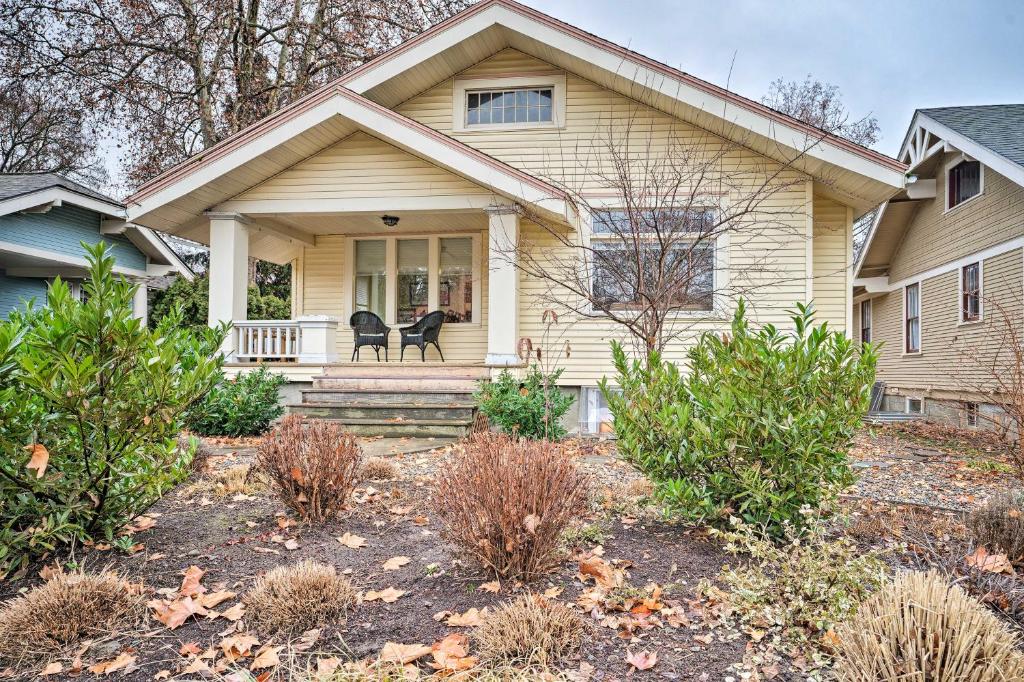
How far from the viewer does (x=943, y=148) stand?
12812 millimetres

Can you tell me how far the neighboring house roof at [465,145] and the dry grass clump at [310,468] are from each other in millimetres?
5308

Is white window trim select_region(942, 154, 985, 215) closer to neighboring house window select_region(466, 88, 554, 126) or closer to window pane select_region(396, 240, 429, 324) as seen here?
neighboring house window select_region(466, 88, 554, 126)

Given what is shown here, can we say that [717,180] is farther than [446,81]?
No

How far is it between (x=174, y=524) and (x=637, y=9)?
108 feet

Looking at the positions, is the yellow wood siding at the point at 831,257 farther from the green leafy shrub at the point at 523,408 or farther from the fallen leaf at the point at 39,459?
the fallen leaf at the point at 39,459

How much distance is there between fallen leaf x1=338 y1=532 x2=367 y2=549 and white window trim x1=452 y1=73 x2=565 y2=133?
7.87 metres

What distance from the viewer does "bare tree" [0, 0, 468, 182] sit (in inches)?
613

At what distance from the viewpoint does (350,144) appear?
927 cm

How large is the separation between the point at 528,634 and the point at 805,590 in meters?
1.22

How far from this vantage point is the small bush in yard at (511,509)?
9.45ft

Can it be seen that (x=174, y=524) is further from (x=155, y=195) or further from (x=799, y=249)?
(x=799, y=249)

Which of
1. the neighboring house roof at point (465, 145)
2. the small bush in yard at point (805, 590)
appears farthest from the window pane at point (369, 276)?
the small bush in yard at point (805, 590)

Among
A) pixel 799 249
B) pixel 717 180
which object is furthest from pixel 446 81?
pixel 799 249

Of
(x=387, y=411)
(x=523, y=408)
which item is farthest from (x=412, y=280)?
(x=523, y=408)
